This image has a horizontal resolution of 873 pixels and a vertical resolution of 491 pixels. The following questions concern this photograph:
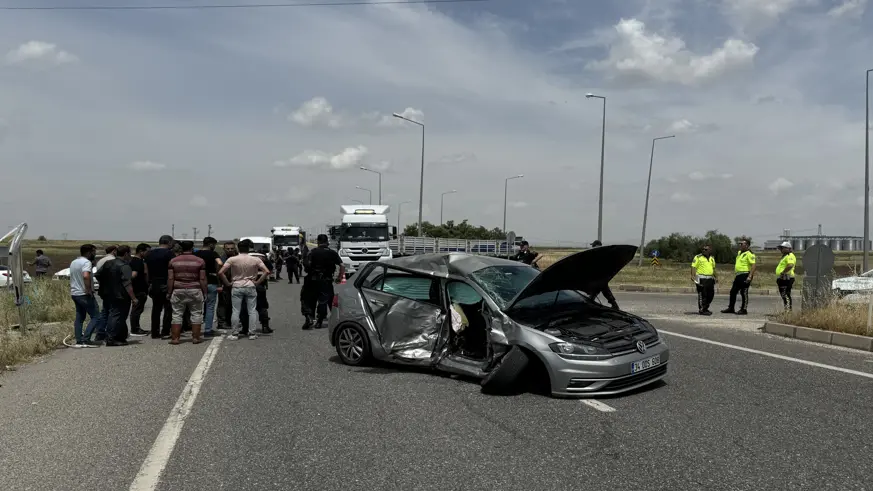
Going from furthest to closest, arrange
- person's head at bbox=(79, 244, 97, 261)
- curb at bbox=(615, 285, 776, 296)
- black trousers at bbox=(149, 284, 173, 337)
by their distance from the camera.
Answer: curb at bbox=(615, 285, 776, 296) → black trousers at bbox=(149, 284, 173, 337) → person's head at bbox=(79, 244, 97, 261)

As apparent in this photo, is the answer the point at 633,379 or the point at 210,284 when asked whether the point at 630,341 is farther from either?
the point at 210,284

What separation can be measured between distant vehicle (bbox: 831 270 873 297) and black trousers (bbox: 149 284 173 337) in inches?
485

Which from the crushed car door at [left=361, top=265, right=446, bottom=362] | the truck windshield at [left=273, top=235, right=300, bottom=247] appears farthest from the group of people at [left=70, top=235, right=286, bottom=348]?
the truck windshield at [left=273, top=235, right=300, bottom=247]

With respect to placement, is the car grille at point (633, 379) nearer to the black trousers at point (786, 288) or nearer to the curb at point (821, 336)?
the curb at point (821, 336)

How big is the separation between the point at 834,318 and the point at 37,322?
49.8 feet

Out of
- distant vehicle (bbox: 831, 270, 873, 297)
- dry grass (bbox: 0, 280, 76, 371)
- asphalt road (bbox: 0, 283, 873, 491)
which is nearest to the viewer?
asphalt road (bbox: 0, 283, 873, 491)

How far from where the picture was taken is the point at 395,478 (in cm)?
452

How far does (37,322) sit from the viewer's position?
47.5 feet

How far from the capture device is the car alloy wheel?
864 cm

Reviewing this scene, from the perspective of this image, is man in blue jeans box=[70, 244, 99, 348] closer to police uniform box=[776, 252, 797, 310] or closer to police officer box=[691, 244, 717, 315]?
police officer box=[691, 244, 717, 315]

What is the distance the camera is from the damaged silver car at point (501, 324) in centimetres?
670

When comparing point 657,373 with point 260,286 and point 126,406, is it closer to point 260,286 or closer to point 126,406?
point 126,406

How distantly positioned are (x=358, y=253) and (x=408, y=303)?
2093 cm

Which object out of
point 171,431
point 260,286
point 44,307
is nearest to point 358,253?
point 44,307
